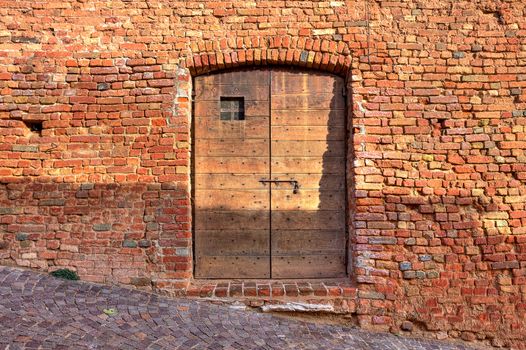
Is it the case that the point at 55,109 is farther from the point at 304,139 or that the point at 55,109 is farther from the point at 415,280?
the point at 415,280

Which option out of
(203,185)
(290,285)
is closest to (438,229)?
(290,285)

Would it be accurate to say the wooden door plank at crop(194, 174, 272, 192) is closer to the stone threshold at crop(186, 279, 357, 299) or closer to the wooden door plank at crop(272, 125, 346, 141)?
the wooden door plank at crop(272, 125, 346, 141)

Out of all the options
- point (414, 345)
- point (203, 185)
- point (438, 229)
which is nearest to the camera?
point (414, 345)

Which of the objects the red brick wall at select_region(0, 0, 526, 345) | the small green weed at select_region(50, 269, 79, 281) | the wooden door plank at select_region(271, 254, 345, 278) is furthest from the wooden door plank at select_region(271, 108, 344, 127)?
the small green weed at select_region(50, 269, 79, 281)

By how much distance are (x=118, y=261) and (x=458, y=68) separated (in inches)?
164

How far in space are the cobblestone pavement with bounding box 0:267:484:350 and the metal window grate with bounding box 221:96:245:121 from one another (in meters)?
2.05

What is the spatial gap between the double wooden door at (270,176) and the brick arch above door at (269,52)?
0.19 metres

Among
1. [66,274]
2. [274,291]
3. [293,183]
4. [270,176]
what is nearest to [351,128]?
[293,183]

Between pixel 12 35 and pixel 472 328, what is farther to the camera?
pixel 12 35

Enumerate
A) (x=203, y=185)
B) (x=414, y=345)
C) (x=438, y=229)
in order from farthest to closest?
1. (x=203, y=185)
2. (x=438, y=229)
3. (x=414, y=345)

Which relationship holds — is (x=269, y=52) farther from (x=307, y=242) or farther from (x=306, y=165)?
(x=307, y=242)

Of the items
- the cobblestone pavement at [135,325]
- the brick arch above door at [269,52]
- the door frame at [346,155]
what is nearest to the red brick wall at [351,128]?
the brick arch above door at [269,52]

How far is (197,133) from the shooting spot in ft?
13.5

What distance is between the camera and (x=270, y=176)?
13.5 ft
